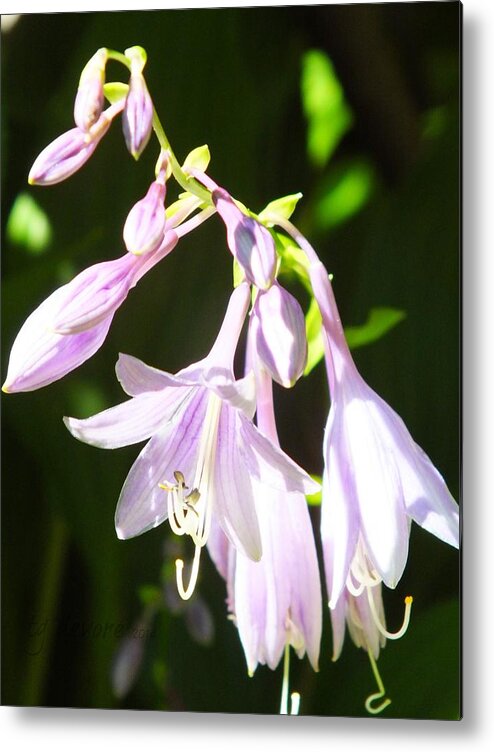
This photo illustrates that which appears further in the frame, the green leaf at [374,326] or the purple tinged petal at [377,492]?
the green leaf at [374,326]

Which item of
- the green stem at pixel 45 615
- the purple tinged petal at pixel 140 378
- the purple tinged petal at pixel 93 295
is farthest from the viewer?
the green stem at pixel 45 615

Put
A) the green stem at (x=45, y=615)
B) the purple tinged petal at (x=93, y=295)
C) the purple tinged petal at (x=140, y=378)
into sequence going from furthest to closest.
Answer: the green stem at (x=45, y=615) < the purple tinged petal at (x=93, y=295) < the purple tinged petal at (x=140, y=378)

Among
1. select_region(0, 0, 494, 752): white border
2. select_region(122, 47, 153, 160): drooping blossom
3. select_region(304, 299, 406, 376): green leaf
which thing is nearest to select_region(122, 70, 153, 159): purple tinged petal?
select_region(122, 47, 153, 160): drooping blossom

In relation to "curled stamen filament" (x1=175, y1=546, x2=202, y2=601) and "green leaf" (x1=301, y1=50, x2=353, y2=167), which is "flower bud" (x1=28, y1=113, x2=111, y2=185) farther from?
"curled stamen filament" (x1=175, y1=546, x2=202, y2=601)

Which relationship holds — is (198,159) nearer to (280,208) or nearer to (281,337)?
(280,208)

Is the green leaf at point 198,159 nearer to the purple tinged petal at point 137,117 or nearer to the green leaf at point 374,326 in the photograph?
the purple tinged petal at point 137,117

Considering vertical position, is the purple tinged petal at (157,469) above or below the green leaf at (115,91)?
below

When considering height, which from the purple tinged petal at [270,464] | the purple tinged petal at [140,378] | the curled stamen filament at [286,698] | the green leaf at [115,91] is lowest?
the curled stamen filament at [286,698]

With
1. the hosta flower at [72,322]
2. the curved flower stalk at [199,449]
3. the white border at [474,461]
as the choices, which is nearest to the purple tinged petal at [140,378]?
the curved flower stalk at [199,449]
